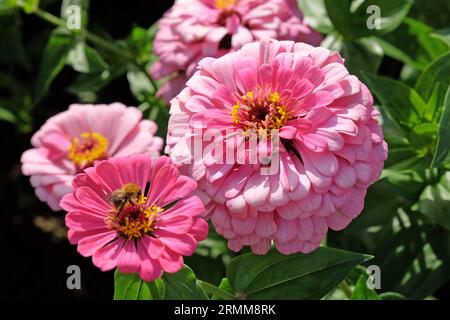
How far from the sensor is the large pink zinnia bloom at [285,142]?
1.21 meters

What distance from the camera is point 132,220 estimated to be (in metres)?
1.25

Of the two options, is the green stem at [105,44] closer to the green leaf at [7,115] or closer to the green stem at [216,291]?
the green leaf at [7,115]

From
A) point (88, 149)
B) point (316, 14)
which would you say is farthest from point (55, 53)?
point (316, 14)

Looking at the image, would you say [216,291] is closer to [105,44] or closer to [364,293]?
[364,293]

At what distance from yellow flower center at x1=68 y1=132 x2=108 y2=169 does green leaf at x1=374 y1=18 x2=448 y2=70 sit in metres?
0.77

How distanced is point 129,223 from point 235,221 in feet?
0.61

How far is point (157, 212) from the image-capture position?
1269mm

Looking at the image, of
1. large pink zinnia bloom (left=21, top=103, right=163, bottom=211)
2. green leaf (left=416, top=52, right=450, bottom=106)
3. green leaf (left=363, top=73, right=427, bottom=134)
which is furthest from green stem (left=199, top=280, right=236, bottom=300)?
green leaf (left=416, top=52, right=450, bottom=106)

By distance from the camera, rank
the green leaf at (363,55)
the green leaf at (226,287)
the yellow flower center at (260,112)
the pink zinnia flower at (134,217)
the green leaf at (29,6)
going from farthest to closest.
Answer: the green leaf at (29,6)
the green leaf at (363,55)
the green leaf at (226,287)
the yellow flower center at (260,112)
the pink zinnia flower at (134,217)

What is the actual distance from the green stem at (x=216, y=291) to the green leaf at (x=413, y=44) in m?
0.82

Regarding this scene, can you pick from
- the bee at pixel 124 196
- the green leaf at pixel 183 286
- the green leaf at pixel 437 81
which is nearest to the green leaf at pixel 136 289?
the green leaf at pixel 183 286

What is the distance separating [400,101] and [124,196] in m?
0.73
